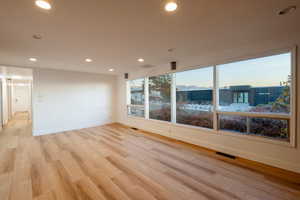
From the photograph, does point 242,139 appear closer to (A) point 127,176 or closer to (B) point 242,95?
(B) point 242,95

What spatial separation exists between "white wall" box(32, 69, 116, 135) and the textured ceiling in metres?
2.05

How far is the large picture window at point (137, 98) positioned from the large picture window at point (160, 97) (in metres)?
0.45

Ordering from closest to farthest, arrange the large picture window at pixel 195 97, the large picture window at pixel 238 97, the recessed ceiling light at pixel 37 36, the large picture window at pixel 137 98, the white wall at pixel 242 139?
the recessed ceiling light at pixel 37 36
the white wall at pixel 242 139
the large picture window at pixel 238 97
the large picture window at pixel 195 97
the large picture window at pixel 137 98

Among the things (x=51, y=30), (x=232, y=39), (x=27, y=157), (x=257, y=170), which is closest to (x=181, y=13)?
(x=232, y=39)

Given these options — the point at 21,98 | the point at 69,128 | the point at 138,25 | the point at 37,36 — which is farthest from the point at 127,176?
the point at 21,98

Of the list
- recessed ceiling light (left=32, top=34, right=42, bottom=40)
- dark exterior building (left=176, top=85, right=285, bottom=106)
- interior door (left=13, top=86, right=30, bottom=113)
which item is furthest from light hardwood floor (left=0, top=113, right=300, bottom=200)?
interior door (left=13, top=86, right=30, bottom=113)

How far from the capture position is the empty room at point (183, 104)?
1.71 meters

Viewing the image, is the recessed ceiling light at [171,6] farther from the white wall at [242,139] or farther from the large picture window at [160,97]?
the large picture window at [160,97]

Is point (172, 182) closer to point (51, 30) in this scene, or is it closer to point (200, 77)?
point (200, 77)

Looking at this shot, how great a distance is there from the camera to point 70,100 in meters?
5.27

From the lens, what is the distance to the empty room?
1.71 metres

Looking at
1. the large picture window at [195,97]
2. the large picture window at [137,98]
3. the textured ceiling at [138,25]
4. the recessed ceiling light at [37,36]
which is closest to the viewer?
the textured ceiling at [138,25]

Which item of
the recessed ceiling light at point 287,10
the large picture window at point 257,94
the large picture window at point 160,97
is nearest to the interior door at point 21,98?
the large picture window at point 160,97

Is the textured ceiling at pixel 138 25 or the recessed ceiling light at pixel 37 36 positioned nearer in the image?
the textured ceiling at pixel 138 25
